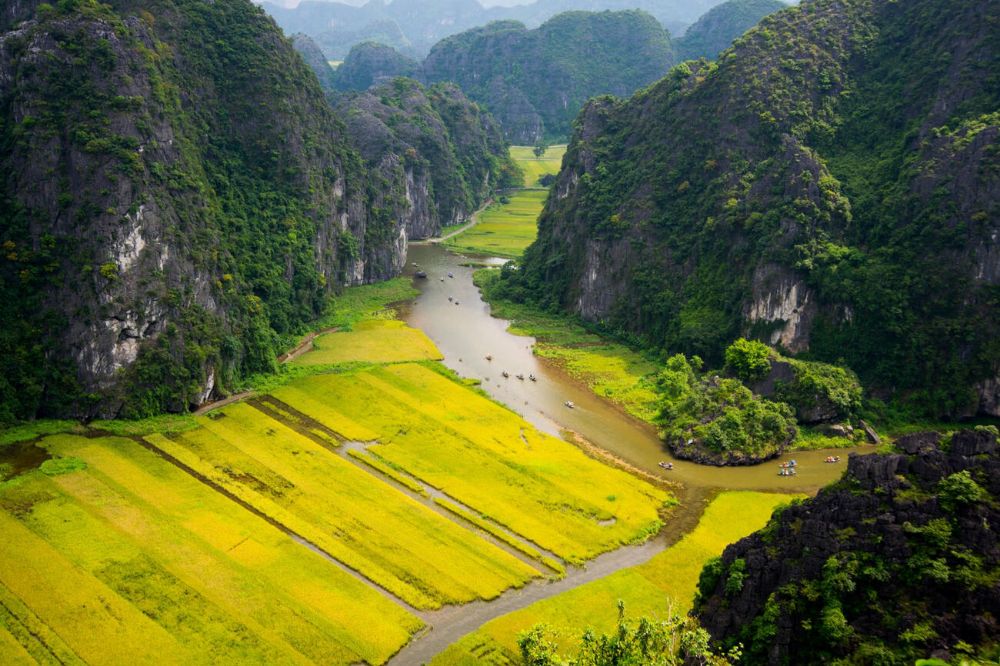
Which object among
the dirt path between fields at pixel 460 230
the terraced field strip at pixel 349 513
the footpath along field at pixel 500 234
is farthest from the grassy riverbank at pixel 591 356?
the dirt path between fields at pixel 460 230

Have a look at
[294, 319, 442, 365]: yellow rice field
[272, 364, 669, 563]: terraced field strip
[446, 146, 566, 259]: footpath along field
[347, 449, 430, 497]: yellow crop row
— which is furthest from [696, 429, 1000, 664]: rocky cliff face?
[446, 146, 566, 259]: footpath along field

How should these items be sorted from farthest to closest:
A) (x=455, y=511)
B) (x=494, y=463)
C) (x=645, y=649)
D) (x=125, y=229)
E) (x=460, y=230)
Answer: (x=460, y=230)
(x=125, y=229)
(x=494, y=463)
(x=455, y=511)
(x=645, y=649)

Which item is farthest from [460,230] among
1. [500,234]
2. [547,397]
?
[547,397]

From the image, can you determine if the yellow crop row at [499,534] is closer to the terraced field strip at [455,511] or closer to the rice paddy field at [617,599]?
the terraced field strip at [455,511]

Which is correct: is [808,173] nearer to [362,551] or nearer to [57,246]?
[362,551]

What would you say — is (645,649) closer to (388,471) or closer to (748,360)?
(388,471)

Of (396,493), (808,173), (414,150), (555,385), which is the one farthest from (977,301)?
(414,150)
